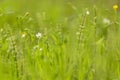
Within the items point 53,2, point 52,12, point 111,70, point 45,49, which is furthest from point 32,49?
point 53,2

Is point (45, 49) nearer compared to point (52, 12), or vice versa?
point (45, 49)

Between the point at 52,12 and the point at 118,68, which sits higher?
the point at 52,12

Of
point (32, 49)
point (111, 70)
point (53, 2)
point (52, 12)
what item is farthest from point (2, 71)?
point (53, 2)

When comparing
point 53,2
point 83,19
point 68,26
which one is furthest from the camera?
point 53,2

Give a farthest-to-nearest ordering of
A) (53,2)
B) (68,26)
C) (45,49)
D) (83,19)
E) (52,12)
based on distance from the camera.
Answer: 1. (53,2)
2. (52,12)
3. (68,26)
4. (83,19)
5. (45,49)

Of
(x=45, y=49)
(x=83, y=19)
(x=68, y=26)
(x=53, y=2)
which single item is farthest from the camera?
(x=53, y=2)

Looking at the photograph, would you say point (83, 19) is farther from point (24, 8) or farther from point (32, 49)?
point (24, 8)

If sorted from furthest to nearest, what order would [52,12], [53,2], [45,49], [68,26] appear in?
[53,2], [52,12], [68,26], [45,49]

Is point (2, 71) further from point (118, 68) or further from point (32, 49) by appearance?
point (118, 68)

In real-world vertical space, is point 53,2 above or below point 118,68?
above
